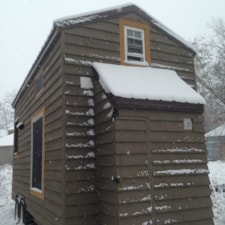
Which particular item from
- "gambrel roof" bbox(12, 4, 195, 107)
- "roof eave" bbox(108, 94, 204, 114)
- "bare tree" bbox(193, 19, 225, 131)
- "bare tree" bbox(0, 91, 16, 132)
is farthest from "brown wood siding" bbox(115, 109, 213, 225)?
"bare tree" bbox(0, 91, 16, 132)

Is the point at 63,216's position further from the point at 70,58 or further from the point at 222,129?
the point at 222,129

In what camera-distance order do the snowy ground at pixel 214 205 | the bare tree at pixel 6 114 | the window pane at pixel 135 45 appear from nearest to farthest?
the window pane at pixel 135 45, the snowy ground at pixel 214 205, the bare tree at pixel 6 114

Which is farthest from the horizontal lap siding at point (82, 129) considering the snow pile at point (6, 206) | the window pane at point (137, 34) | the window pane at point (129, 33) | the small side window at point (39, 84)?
the snow pile at point (6, 206)

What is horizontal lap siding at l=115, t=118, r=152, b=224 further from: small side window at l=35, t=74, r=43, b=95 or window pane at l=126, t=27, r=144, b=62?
small side window at l=35, t=74, r=43, b=95

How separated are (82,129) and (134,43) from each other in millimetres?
2581

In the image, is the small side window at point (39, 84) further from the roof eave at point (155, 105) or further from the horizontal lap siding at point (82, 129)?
the roof eave at point (155, 105)

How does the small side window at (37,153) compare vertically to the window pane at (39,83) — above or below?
below

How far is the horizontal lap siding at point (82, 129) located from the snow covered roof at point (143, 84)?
1.41 ft

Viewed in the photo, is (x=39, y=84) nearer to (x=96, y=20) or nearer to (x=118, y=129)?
(x=96, y=20)

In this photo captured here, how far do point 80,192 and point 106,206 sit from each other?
65 centimetres

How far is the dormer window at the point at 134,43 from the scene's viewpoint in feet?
23.9

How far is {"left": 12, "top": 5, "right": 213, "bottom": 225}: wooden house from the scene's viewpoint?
555cm

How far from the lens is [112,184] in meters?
5.47

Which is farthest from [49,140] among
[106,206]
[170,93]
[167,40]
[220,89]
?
[220,89]
